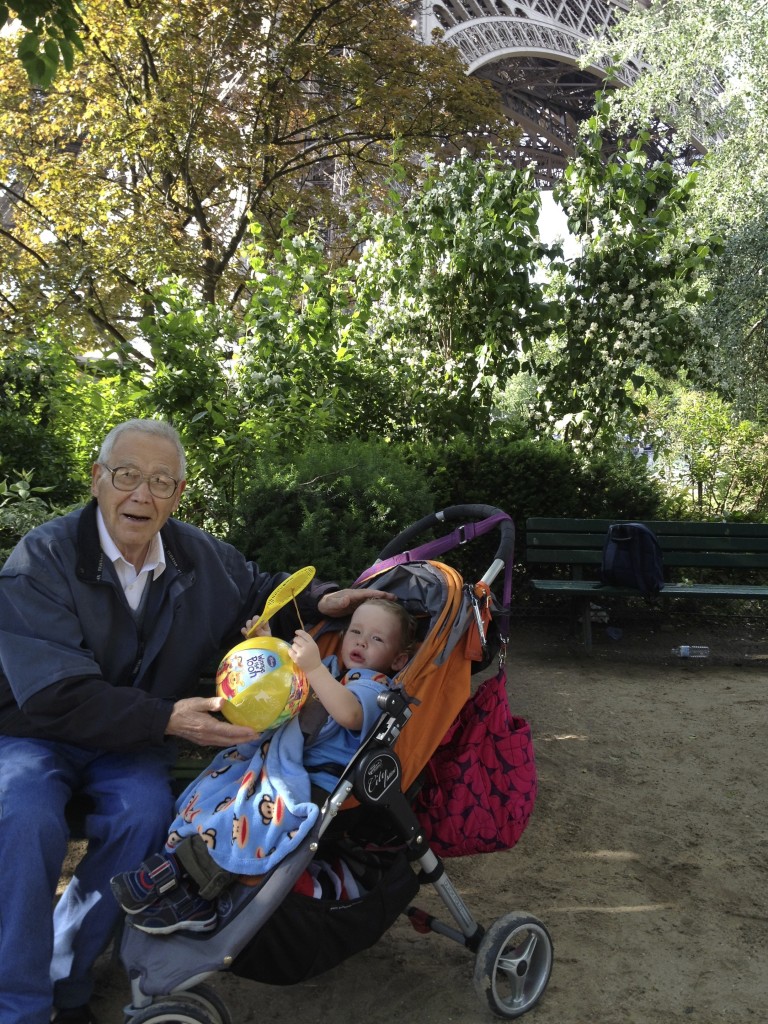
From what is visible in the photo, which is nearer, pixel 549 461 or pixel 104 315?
pixel 549 461

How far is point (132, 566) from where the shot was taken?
9.46ft

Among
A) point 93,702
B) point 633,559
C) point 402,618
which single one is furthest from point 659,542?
point 93,702

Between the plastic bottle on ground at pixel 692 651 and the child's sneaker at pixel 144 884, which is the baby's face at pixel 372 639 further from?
the plastic bottle on ground at pixel 692 651

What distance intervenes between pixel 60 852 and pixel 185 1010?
0.51 metres

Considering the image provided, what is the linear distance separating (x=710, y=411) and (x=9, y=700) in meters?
10.7

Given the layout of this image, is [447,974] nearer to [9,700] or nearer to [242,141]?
[9,700]

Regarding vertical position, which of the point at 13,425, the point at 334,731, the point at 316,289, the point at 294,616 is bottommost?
the point at 334,731

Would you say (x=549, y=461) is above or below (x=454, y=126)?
below

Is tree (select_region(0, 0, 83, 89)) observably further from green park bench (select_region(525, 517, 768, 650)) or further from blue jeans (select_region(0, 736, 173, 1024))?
green park bench (select_region(525, 517, 768, 650))

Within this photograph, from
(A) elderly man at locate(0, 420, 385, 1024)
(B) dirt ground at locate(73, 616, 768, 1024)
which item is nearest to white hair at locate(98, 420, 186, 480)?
(A) elderly man at locate(0, 420, 385, 1024)

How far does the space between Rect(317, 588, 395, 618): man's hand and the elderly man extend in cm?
38

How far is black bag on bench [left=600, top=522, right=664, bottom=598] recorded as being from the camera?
683cm

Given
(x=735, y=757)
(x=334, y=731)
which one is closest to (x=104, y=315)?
(x=735, y=757)

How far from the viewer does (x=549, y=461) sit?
25.7ft
